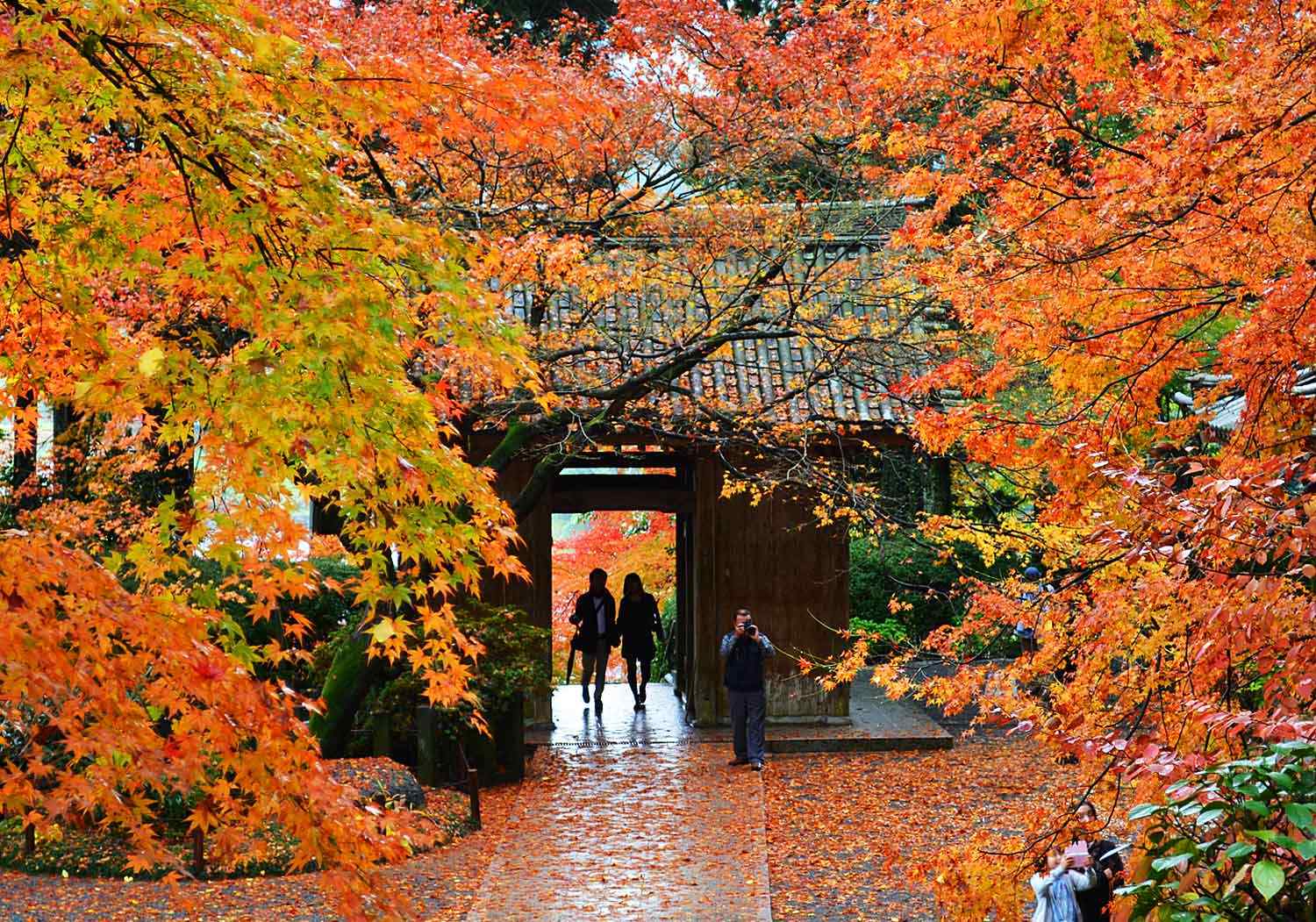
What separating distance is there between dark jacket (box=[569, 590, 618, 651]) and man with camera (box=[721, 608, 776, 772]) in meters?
3.27

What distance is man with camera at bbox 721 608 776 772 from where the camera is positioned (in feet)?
46.2

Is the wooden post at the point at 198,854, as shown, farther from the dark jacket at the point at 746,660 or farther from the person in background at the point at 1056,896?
the person in background at the point at 1056,896

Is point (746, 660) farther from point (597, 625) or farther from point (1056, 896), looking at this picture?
point (1056, 896)

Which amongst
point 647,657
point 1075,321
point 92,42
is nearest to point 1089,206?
point 1075,321

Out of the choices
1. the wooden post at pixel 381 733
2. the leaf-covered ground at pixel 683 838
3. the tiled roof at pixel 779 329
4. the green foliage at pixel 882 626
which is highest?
the tiled roof at pixel 779 329

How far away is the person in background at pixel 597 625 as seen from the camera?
1719 cm

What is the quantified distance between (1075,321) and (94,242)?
270 inches

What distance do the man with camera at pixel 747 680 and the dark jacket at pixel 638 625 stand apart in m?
3.45

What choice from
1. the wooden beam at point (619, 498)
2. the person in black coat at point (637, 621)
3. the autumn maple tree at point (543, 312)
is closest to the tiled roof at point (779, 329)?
the autumn maple tree at point (543, 312)

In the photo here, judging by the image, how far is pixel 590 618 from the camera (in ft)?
56.6

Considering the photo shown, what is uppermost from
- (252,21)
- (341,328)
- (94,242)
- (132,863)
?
(252,21)

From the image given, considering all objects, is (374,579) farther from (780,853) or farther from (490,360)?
(780,853)

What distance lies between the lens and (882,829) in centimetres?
1250

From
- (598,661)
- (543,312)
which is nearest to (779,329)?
(543,312)
